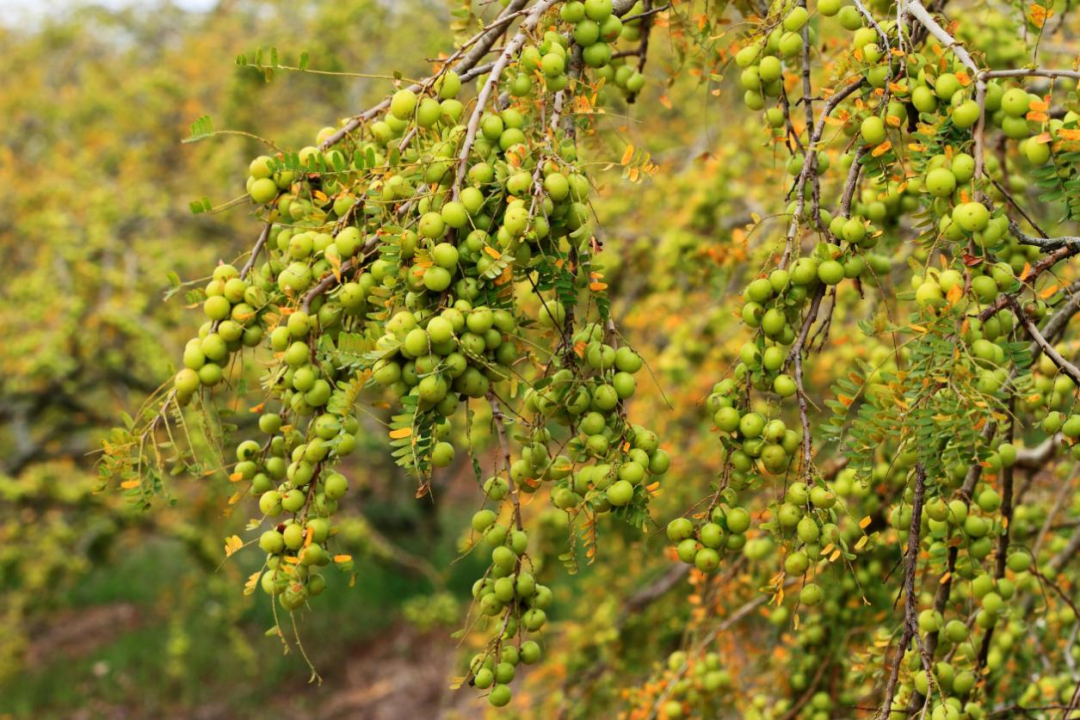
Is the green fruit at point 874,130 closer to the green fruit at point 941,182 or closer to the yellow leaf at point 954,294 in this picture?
the green fruit at point 941,182

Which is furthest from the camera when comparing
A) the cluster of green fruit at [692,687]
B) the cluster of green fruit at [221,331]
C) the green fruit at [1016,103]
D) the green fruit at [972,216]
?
the cluster of green fruit at [692,687]

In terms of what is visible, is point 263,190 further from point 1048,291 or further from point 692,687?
point 692,687

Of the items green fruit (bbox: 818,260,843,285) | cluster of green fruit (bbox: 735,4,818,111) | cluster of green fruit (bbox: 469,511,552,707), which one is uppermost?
cluster of green fruit (bbox: 735,4,818,111)

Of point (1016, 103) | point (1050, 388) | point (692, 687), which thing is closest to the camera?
point (1016, 103)

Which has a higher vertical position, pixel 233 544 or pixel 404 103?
pixel 404 103

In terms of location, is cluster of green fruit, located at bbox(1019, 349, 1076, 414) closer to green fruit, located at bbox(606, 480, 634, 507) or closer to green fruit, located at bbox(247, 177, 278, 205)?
green fruit, located at bbox(606, 480, 634, 507)

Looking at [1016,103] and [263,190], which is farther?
[263,190]

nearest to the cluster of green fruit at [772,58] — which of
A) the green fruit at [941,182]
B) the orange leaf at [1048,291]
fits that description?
the green fruit at [941,182]

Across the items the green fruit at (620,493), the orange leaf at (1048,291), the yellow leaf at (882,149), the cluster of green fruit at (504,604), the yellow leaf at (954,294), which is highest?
the yellow leaf at (882,149)

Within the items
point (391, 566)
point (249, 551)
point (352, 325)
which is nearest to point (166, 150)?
point (249, 551)

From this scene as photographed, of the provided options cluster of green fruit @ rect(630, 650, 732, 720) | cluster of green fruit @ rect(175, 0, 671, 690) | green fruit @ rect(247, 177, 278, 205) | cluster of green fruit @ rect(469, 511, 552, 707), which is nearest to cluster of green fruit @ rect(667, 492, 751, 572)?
cluster of green fruit @ rect(175, 0, 671, 690)

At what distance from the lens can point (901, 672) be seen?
1263mm

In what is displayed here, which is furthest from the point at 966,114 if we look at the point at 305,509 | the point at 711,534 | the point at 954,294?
the point at 305,509

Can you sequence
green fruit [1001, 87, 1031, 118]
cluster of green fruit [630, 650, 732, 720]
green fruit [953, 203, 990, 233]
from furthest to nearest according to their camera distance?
cluster of green fruit [630, 650, 732, 720]
green fruit [1001, 87, 1031, 118]
green fruit [953, 203, 990, 233]
